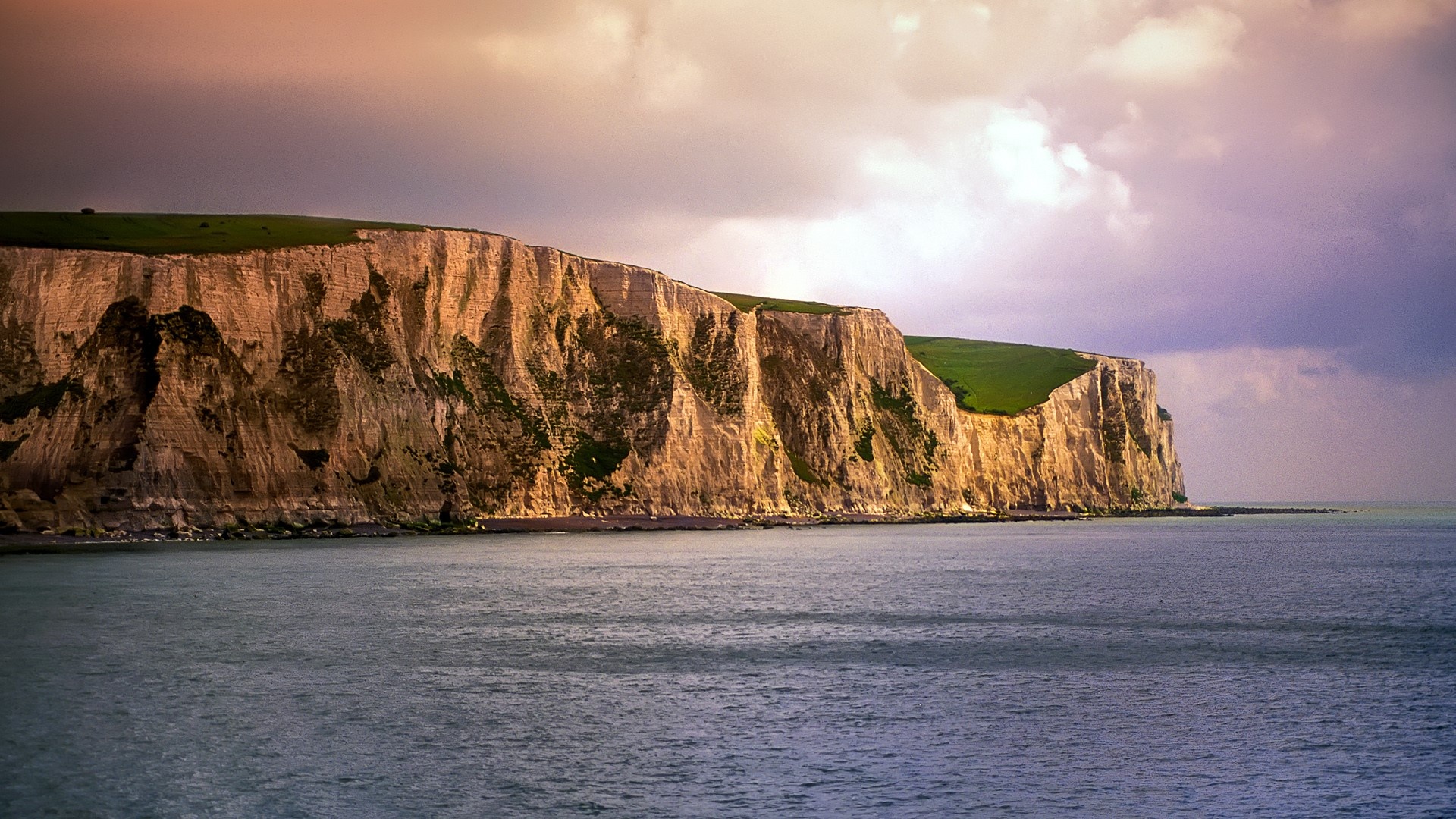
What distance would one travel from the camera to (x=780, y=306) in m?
176

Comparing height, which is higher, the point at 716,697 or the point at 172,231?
the point at 172,231

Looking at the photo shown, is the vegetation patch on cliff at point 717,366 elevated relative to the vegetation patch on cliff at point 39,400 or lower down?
elevated

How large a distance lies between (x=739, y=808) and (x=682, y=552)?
2989 inches

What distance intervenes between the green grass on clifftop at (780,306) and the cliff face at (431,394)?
108 inches

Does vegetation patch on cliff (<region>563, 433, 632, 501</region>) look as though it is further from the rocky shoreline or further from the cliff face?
the rocky shoreline

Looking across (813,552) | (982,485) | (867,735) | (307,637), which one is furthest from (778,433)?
(867,735)

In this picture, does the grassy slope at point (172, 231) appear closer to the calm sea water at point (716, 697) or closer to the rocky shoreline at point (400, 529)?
the rocky shoreline at point (400, 529)

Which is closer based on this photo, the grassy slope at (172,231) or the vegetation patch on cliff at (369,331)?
the grassy slope at (172,231)

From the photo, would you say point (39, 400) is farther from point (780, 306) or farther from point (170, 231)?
point (780, 306)

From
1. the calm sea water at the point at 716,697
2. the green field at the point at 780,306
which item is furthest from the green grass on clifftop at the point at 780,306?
the calm sea water at the point at 716,697

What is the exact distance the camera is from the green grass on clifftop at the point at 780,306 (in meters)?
171

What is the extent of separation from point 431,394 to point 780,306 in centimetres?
6861

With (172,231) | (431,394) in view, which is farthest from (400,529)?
(172,231)

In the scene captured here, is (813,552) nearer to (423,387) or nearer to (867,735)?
(423,387)
